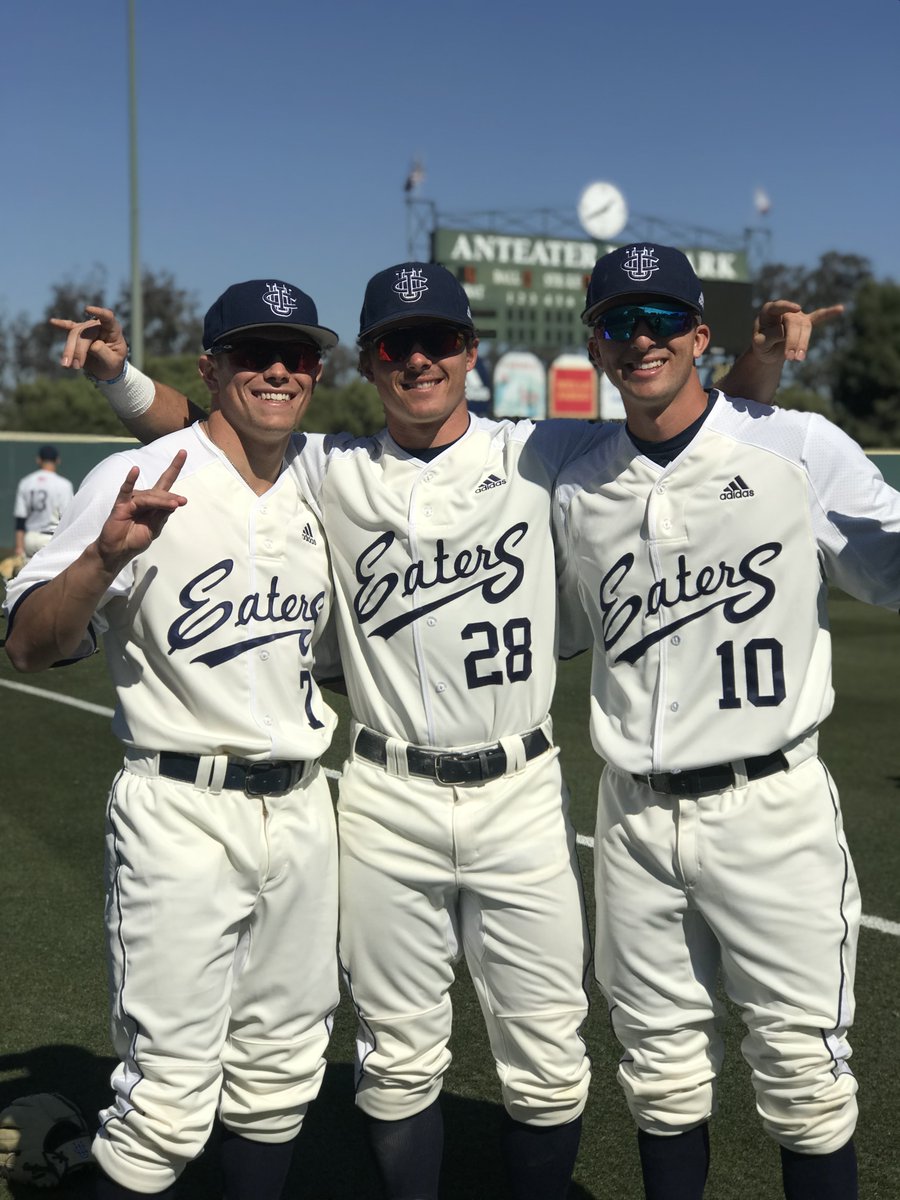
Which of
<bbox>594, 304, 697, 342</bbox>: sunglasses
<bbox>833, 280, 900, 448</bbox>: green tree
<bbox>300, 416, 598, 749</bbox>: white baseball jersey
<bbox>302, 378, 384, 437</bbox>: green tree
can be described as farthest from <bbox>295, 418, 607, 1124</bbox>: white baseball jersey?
<bbox>833, 280, 900, 448</bbox>: green tree

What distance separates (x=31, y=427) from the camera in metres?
37.7

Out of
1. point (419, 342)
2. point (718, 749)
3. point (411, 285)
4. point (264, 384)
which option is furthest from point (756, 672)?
point (264, 384)

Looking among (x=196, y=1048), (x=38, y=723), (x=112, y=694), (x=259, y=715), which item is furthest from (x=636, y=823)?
(x=112, y=694)

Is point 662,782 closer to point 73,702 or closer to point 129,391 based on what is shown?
point 129,391

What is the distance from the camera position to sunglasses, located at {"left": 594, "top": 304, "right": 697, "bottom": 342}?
10.7 feet

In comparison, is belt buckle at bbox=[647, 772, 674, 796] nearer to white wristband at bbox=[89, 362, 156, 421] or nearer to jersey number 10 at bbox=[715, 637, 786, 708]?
jersey number 10 at bbox=[715, 637, 786, 708]

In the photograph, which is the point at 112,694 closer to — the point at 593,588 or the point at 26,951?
the point at 26,951

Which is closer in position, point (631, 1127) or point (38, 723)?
point (631, 1127)

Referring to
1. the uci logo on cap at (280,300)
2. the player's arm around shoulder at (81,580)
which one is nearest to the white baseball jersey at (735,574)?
the uci logo on cap at (280,300)

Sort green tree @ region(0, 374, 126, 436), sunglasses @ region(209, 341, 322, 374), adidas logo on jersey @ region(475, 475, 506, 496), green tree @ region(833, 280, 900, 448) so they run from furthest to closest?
green tree @ region(833, 280, 900, 448), green tree @ region(0, 374, 126, 436), adidas logo on jersey @ region(475, 475, 506, 496), sunglasses @ region(209, 341, 322, 374)

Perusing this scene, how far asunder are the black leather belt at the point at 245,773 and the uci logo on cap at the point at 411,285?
4.00ft

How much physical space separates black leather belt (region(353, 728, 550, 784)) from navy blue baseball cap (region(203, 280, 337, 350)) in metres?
1.07

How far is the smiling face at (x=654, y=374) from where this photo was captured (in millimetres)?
3256

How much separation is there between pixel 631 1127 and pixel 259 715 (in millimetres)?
1846
